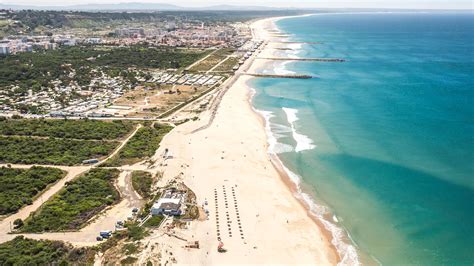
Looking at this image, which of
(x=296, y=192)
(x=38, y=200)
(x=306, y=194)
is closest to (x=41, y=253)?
(x=38, y=200)

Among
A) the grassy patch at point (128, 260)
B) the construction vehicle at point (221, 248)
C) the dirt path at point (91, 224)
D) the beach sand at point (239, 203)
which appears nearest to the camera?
the grassy patch at point (128, 260)

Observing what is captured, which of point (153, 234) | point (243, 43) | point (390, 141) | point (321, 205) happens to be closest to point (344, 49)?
point (243, 43)

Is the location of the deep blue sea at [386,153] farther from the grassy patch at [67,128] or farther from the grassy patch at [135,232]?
the grassy patch at [67,128]

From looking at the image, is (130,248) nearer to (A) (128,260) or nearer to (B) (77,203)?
(A) (128,260)

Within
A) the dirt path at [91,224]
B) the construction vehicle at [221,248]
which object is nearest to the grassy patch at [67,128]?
the dirt path at [91,224]

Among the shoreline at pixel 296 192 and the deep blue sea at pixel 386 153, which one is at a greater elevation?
the deep blue sea at pixel 386 153

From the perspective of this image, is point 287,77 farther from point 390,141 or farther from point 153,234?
point 153,234

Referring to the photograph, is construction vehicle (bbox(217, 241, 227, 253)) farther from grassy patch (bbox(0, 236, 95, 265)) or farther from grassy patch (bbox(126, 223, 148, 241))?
grassy patch (bbox(0, 236, 95, 265))
